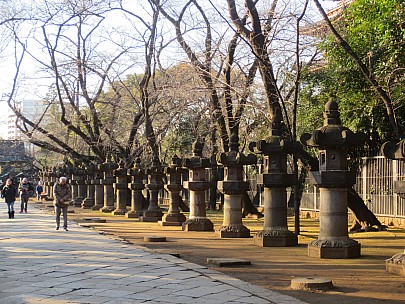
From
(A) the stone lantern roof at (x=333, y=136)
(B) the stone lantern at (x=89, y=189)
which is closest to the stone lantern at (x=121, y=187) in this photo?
(B) the stone lantern at (x=89, y=189)

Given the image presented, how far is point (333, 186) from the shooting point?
12.3m

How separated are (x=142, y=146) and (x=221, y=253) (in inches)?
660

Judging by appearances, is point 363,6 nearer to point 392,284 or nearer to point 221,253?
point 221,253

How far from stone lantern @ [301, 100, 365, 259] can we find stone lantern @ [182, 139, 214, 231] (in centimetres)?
750

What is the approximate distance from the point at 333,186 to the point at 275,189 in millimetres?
2734

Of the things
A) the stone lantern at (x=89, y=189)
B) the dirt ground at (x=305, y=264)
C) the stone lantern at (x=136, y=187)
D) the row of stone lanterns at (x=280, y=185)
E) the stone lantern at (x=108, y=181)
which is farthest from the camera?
the stone lantern at (x=89, y=189)

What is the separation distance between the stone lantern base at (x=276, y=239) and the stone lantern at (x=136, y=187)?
42.2 feet

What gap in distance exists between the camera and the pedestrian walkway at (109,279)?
7.72 metres

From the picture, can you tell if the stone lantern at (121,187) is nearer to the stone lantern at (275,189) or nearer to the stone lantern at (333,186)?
the stone lantern at (275,189)

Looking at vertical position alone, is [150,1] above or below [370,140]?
above

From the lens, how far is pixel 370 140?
2195cm

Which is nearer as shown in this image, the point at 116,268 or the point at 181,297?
the point at 181,297

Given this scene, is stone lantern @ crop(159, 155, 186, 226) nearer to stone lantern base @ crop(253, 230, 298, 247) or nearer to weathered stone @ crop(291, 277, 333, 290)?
stone lantern base @ crop(253, 230, 298, 247)

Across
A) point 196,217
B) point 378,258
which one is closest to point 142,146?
point 196,217
